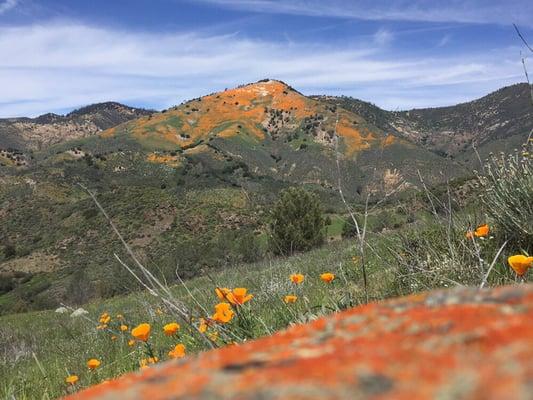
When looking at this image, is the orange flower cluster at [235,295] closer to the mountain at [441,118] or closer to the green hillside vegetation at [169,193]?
the green hillside vegetation at [169,193]

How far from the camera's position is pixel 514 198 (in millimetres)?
4012

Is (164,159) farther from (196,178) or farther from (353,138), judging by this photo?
(353,138)

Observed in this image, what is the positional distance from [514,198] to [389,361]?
156 inches

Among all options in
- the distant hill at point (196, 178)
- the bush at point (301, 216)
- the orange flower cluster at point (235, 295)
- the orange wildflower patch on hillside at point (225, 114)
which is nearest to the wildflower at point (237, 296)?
the orange flower cluster at point (235, 295)

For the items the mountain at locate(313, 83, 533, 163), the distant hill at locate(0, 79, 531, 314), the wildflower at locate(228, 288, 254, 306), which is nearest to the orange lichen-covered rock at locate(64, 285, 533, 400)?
the distant hill at locate(0, 79, 531, 314)

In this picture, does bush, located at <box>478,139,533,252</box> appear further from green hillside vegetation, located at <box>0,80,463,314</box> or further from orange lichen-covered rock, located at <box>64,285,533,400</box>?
orange lichen-covered rock, located at <box>64,285,533,400</box>

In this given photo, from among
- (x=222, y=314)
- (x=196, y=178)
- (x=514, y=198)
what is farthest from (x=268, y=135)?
(x=222, y=314)

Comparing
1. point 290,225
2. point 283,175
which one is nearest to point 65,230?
point 290,225

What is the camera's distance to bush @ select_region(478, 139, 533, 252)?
390cm

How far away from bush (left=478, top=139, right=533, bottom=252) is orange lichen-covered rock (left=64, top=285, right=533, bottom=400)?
350cm

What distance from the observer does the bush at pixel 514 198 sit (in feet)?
12.8

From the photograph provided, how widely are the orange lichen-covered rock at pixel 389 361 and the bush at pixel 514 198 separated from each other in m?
3.50

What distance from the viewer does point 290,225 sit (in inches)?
857

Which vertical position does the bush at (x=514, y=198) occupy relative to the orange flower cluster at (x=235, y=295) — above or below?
above
